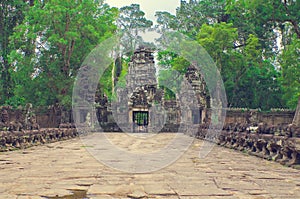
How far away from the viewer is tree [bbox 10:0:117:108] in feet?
81.6

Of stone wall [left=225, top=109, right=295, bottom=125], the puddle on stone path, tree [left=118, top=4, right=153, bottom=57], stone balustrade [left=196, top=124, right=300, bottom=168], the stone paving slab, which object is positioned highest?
tree [left=118, top=4, right=153, bottom=57]

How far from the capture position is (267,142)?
1063 centimetres

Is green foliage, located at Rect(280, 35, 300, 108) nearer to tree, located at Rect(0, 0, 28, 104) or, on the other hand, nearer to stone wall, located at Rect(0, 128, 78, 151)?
stone wall, located at Rect(0, 128, 78, 151)

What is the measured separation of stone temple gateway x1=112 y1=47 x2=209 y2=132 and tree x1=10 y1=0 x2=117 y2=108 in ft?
25.2

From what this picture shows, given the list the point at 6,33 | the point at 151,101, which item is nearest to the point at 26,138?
the point at 6,33

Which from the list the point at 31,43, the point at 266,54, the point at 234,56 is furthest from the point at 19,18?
the point at 266,54

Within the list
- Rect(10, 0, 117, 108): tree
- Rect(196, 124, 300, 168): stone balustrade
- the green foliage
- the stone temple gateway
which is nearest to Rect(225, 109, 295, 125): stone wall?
the green foliage

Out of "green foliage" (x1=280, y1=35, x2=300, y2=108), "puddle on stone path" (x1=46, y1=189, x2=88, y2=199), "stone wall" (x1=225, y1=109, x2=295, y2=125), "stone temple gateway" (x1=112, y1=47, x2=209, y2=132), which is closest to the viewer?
"puddle on stone path" (x1=46, y1=189, x2=88, y2=199)

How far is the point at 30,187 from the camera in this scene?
566cm

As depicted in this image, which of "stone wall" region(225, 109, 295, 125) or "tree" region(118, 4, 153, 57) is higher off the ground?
"tree" region(118, 4, 153, 57)

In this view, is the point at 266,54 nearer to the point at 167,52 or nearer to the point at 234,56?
the point at 234,56

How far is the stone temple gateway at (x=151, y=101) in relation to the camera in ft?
112

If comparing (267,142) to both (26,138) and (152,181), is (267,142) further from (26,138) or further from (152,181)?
(26,138)

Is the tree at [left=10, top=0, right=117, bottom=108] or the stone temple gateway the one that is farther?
the stone temple gateway
